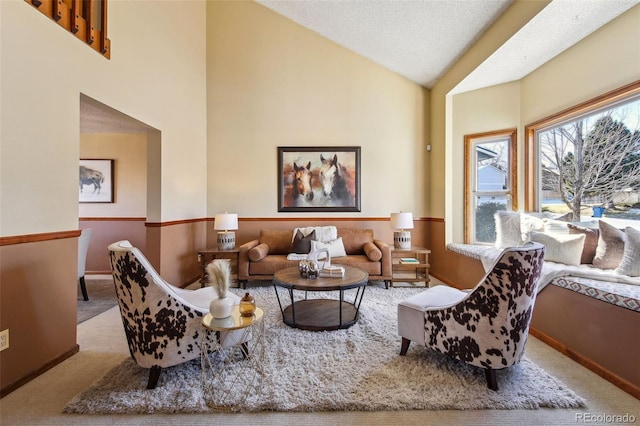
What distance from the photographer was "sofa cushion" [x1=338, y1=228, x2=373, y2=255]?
416 centimetres

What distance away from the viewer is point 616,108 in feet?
8.54

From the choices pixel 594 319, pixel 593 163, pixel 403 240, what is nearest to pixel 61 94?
pixel 403 240

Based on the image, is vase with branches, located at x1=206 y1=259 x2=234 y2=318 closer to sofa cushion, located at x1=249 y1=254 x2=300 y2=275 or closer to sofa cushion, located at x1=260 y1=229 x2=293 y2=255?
sofa cushion, located at x1=249 y1=254 x2=300 y2=275

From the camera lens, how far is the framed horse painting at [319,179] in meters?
4.48

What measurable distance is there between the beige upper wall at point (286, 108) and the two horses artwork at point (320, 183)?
0.70ft

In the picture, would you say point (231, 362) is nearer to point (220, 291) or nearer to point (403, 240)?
point (220, 291)

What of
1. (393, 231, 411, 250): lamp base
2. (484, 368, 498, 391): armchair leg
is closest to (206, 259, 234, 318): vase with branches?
(484, 368, 498, 391): armchair leg

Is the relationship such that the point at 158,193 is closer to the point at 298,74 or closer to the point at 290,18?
the point at 298,74

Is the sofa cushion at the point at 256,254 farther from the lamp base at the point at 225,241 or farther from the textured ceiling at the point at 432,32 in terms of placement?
the textured ceiling at the point at 432,32

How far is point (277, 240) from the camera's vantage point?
13.8ft

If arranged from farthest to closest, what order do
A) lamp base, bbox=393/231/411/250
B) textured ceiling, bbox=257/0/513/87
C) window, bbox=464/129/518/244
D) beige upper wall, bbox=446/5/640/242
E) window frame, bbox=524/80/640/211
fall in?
1. lamp base, bbox=393/231/411/250
2. window, bbox=464/129/518/244
3. textured ceiling, bbox=257/0/513/87
4. window frame, bbox=524/80/640/211
5. beige upper wall, bbox=446/5/640/242

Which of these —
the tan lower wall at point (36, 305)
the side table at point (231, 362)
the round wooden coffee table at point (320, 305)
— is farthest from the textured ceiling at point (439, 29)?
the tan lower wall at point (36, 305)

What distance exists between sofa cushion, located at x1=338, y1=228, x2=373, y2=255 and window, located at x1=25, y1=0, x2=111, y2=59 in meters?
3.48

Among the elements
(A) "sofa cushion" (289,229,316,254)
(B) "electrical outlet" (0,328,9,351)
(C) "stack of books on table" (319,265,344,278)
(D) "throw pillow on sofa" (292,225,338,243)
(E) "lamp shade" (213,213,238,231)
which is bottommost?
(B) "electrical outlet" (0,328,9,351)
